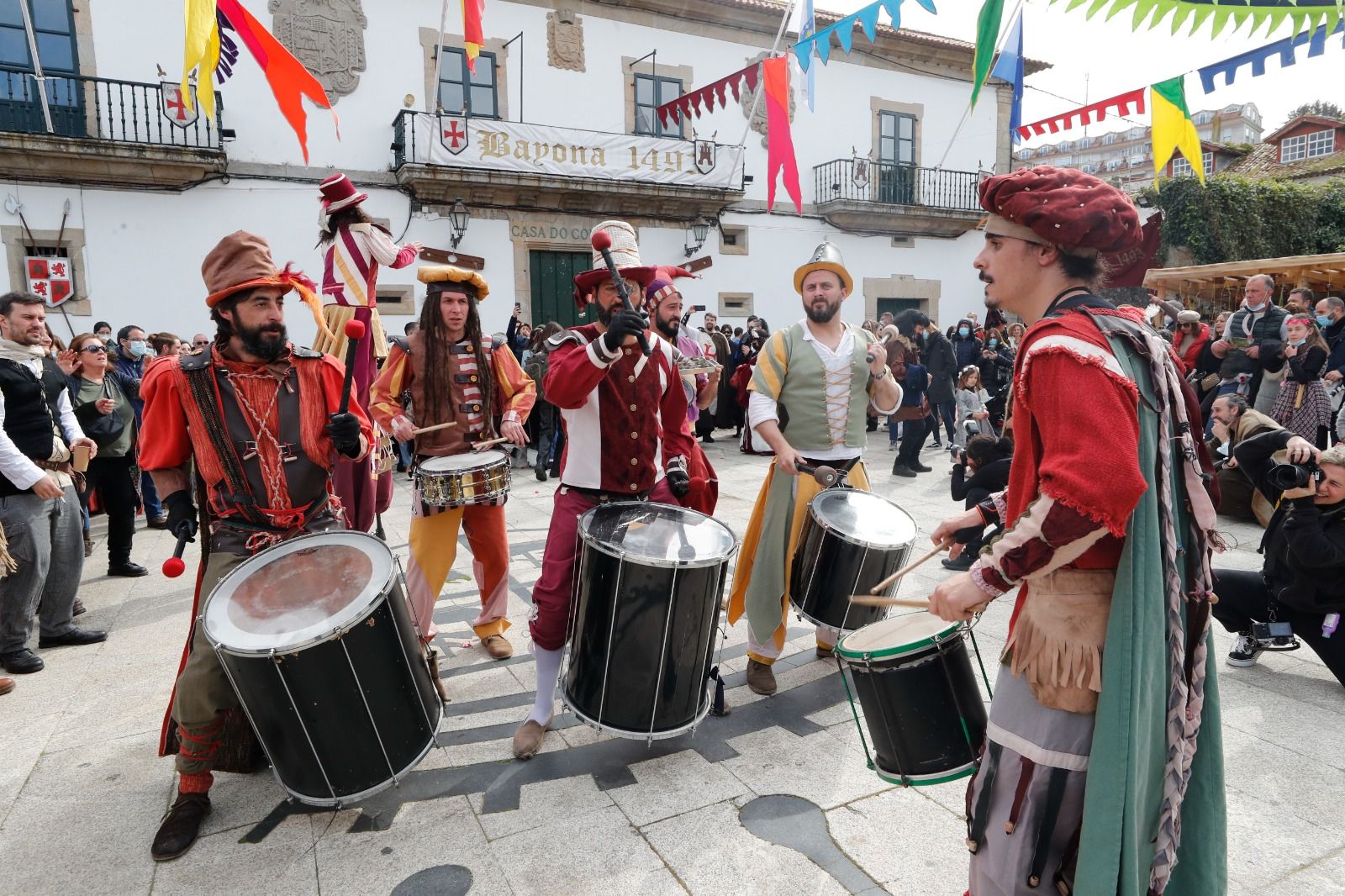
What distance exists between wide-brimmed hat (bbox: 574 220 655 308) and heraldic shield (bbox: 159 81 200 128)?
12.3 metres

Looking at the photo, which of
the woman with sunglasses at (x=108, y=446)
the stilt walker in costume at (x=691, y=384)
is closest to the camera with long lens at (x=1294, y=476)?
the stilt walker in costume at (x=691, y=384)

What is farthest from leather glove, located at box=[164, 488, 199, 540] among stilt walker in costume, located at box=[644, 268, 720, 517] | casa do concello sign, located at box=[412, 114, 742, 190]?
casa do concello sign, located at box=[412, 114, 742, 190]

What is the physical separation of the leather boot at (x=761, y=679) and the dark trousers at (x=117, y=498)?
5013 millimetres

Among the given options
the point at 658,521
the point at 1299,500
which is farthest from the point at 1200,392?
the point at 658,521

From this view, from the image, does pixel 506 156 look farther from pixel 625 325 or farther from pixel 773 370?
pixel 625 325

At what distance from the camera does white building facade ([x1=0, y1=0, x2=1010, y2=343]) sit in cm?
1261

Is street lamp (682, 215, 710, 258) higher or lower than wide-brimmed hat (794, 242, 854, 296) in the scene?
higher

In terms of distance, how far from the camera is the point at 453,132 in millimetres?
14312

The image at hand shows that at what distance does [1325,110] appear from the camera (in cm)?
4541

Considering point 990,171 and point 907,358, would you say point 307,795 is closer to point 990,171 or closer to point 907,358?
point 907,358

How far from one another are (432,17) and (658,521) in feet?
48.7

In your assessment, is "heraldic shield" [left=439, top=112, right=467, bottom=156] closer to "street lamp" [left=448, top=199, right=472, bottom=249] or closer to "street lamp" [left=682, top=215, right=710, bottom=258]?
"street lamp" [left=448, top=199, right=472, bottom=249]

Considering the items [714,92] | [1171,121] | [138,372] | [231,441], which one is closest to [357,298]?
[231,441]

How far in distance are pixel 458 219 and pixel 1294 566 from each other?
1378cm
